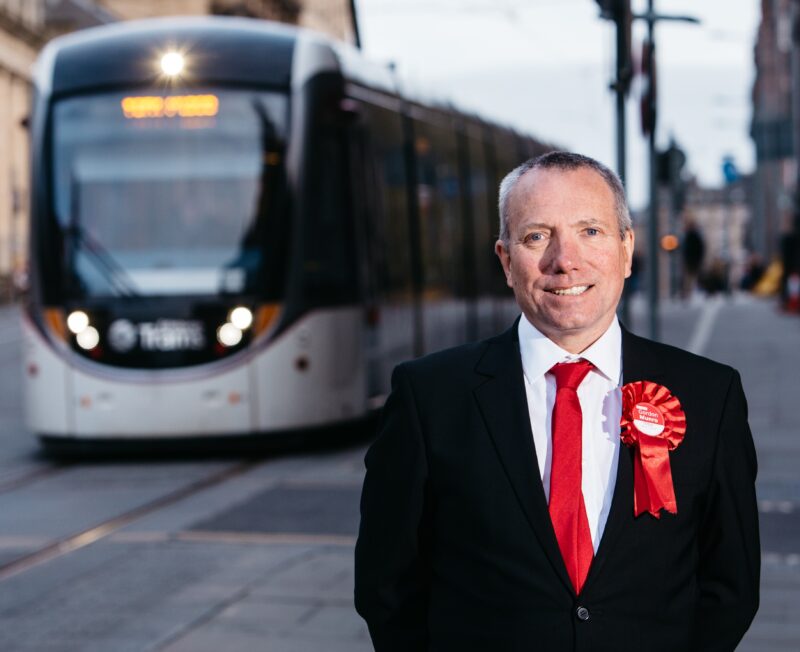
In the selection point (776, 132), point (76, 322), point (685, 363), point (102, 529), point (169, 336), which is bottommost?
point (102, 529)

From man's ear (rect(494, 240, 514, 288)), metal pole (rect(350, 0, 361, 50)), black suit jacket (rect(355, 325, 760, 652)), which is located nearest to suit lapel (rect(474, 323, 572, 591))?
black suit jacket (rect(355, 325, 760, 652))

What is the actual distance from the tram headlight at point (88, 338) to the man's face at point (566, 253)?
30.6 feet

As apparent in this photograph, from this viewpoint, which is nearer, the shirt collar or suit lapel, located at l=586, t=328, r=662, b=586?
suit lapel, located at l=586, t=328, r=662, b=586

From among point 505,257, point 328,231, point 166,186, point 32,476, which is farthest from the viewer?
point 328,231

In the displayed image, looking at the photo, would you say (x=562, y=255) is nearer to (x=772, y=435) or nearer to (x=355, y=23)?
(x=355, y=23)

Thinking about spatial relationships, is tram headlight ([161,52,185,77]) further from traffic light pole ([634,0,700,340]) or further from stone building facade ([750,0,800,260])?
stone building facade ([750,0,800,260])

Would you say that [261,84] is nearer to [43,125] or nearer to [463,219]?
[43,125]

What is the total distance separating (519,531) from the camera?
2770 mm

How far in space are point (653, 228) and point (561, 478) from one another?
9989 millimetres

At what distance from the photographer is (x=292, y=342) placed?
12.0 meters

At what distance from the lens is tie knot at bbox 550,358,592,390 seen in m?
2.82

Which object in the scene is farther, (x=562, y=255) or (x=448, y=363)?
(x=448, y=363)

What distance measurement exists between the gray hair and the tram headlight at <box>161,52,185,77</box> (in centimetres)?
954

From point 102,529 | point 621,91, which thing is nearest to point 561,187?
point 102,529
